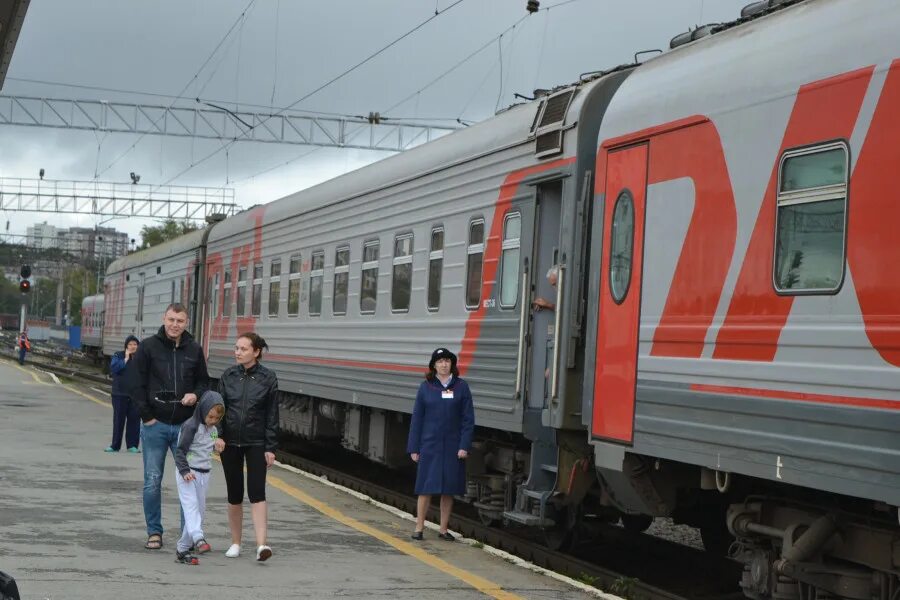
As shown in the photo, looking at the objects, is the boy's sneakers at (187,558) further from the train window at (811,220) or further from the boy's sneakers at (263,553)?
the train window at (811,220)

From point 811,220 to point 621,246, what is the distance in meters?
2.13

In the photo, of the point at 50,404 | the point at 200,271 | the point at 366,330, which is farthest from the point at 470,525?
the point at 50,404

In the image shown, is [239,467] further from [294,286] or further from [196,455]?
[294,286]

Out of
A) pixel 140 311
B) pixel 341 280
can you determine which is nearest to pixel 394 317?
pixel 341 280

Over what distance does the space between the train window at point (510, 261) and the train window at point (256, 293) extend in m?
9.42

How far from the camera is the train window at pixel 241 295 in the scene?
70.6 ft

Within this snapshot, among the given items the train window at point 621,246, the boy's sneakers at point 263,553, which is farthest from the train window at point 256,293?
the train window at point 621,246

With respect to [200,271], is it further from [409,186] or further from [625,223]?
[625,223]

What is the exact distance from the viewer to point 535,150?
10969 mm

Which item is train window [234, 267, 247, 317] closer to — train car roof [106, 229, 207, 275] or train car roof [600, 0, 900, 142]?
train car roof [106, 229, 207, 275]

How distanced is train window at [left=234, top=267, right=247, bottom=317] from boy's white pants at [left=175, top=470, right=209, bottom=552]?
11923mm

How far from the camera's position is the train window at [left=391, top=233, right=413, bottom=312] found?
14.1 m

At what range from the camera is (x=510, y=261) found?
11461 millimetres

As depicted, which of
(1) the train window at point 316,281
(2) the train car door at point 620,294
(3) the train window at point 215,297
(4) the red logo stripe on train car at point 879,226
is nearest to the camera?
(4) the red logo stripe on train car at point 879,226
